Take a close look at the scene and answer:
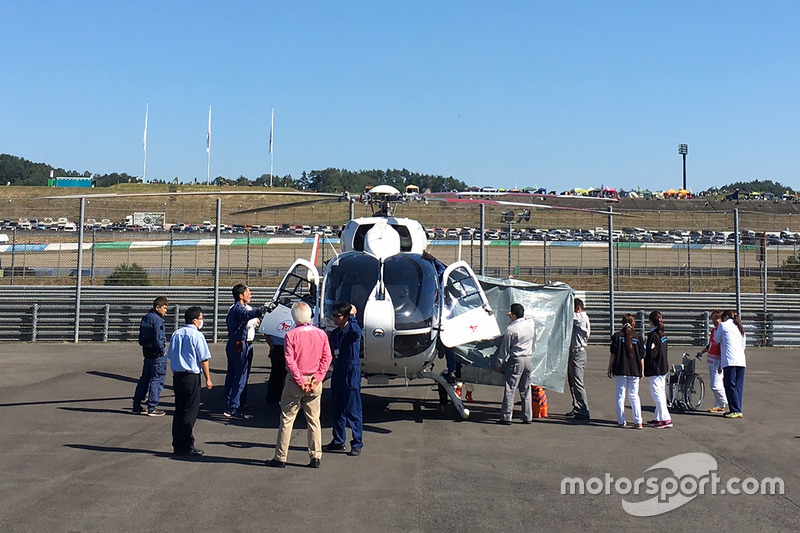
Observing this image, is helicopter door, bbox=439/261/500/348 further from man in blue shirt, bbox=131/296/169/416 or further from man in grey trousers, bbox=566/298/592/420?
man in blue shirt, bbox=131/296/169/416

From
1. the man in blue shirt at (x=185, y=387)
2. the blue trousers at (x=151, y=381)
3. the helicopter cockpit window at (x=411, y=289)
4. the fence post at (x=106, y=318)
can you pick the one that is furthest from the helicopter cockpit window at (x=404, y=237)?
the fence post at (x=106, y=318)

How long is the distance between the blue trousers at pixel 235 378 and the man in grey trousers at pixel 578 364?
493 centimetres

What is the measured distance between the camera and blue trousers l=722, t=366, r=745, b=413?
11445 mm

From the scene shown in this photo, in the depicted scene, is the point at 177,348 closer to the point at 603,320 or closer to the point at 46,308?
the point at 46,308

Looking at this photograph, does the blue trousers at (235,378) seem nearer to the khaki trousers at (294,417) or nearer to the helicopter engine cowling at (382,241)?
the helicopter engine cowling at (382,241)

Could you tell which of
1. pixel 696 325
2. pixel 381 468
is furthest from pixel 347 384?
pixel 696 325

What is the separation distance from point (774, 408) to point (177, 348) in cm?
965

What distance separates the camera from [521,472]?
8102 mm

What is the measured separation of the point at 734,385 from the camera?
1145 cm

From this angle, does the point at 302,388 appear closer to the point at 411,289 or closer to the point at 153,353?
the point at 411,289

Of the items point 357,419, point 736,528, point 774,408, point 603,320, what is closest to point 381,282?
point 357,419

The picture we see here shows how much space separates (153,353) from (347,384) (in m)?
3.82

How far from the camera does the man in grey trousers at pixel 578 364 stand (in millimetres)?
11344

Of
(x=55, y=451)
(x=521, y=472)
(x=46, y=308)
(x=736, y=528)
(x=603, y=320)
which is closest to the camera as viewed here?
(x=736, y=528)
